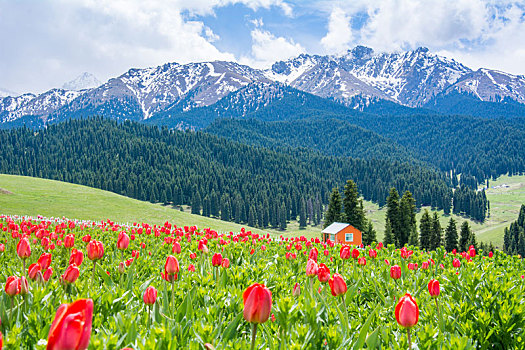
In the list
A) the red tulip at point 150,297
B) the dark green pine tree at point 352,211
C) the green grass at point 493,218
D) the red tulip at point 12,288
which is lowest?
the green grass at point 493,218

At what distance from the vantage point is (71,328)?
1464 millimetres

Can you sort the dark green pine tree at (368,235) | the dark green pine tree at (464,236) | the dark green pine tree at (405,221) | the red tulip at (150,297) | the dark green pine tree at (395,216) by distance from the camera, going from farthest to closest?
the dark green pine tree at (464,236) < the dark green pine tree at (395,216) < the dark green pine tree at (405,221) < the dark green pine tree at (368,235) < the red tulip at (150,297)

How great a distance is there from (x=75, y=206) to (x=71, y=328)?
49.3m

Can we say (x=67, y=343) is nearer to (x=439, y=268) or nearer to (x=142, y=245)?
(x=439, y=268)

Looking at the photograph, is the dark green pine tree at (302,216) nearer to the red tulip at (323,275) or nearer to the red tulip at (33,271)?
the red tulip at (323,275)

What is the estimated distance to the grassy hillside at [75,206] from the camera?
40156 mm

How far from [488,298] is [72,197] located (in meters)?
55.3

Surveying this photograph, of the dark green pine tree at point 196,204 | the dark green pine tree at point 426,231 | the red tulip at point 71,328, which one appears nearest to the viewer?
the red tulip at point 71,328

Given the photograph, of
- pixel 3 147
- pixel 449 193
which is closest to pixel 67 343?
pixel 449 193

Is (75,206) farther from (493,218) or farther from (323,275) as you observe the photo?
(493,218)

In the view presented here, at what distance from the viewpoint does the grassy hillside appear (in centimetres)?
4016

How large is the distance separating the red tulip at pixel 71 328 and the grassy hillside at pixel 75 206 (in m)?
41.3

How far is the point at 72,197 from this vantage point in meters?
50.6

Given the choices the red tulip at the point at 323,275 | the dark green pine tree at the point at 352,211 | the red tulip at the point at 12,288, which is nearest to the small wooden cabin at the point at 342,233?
the dark green pine tree at the point at 352,211
